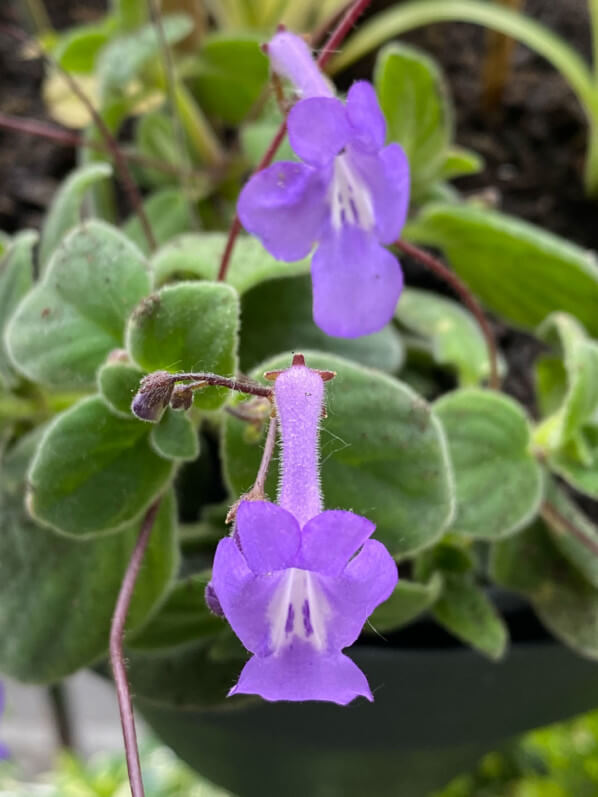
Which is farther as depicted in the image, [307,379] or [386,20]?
[386,20]

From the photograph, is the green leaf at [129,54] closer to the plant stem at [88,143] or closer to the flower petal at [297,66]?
the plant stem at [88,143]

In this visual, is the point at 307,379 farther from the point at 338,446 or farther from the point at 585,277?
the point at 585,277

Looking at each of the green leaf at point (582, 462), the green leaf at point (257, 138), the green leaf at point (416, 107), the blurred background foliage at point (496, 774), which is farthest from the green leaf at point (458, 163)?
the blurred background foliage at point (496, 774)

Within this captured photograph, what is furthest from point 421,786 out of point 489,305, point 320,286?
point 320,286

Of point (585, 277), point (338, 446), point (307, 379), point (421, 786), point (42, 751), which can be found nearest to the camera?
point (307, 379)

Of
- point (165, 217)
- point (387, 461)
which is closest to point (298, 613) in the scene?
point (387, 461)

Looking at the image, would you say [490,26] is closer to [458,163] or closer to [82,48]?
[458,163]

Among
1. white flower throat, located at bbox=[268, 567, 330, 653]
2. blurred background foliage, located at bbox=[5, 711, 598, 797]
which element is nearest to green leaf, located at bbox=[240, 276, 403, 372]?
white flower throat, located at bbox=[268, 567, 330, 653]
